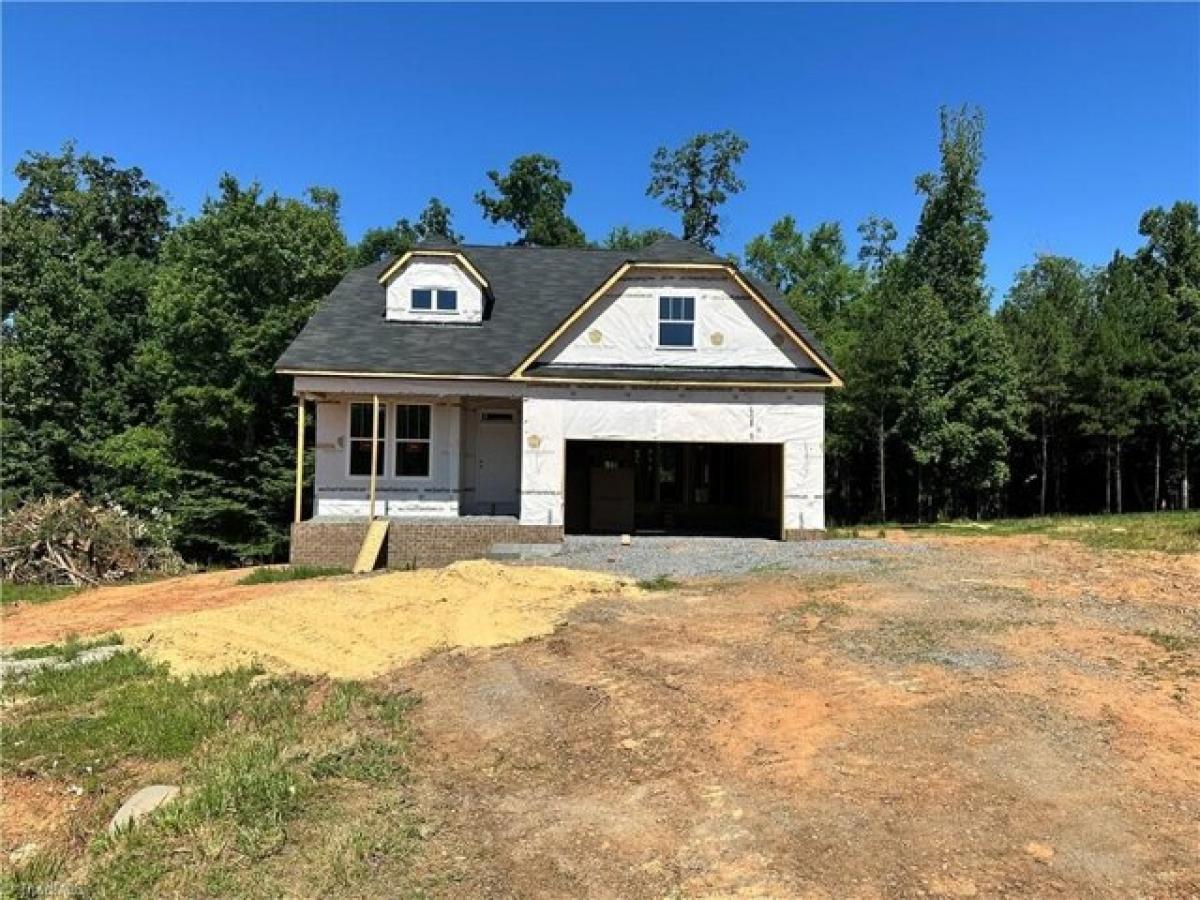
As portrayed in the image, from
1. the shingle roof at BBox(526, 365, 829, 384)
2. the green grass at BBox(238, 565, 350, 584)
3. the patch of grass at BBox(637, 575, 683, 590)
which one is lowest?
the green grass at BBox(238, 565, 350, 584)

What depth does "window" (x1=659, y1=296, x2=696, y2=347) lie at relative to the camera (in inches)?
717

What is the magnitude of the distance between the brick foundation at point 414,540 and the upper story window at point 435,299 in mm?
5693

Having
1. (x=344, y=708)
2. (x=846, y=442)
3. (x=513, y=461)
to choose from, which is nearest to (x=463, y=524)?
(x=513, y=461)

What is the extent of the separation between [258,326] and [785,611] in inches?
792

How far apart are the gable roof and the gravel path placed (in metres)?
3.79

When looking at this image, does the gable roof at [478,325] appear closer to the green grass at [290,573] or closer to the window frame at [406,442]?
the window frame at [406,442]

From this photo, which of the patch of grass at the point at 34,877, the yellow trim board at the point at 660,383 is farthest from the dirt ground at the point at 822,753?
the yellow trim board at the point at 660,383

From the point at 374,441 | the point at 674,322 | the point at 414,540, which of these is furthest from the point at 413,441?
the point at 674,322

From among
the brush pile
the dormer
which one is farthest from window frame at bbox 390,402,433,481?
the brush pile

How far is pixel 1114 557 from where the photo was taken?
1395cm

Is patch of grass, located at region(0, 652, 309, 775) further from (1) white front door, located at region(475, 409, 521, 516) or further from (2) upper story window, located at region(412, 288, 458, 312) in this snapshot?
(2) upper story window, located at region(412, 288, 458, 312)

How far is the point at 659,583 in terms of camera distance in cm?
1267

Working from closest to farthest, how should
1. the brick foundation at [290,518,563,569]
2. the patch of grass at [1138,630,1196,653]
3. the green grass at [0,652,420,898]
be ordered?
the green grass at [0,652,420,898] → the patch of grass at [1138,630,1196,653] → the brick foundation at [290,518,563,569]

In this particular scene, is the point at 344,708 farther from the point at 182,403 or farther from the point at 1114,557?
the point at 182,403
